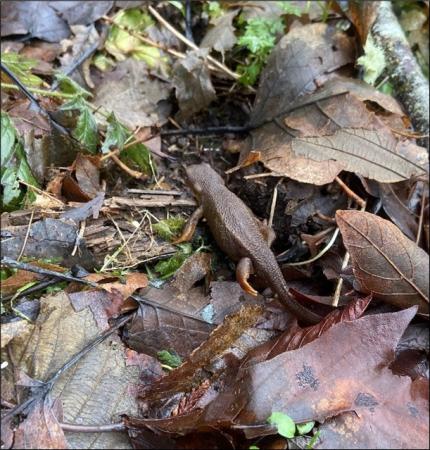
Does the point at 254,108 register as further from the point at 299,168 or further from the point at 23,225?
the point at 23,225

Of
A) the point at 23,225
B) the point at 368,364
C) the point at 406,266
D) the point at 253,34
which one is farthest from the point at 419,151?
the point at 23,225

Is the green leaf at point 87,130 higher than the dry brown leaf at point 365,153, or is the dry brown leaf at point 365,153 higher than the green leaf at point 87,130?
the green leaf at point 87,130

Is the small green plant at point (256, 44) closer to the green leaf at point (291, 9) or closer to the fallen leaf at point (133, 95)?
the green leaf at point (291, 9)

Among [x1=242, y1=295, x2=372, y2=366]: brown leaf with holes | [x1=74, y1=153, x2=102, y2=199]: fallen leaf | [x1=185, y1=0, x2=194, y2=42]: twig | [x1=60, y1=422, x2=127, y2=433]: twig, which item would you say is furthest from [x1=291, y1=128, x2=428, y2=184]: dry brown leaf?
[x1=60, y1=422, x2=127, y2=433]: twig

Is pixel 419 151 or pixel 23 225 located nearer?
pixel 23 225

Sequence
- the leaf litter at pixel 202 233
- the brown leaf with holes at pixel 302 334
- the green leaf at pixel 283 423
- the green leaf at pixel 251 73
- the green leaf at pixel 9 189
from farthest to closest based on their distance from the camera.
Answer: the green leaf at pixel 251 73
the green leaf at pixel 9 189
the brown leaf with holes at pixel 302 334
the leaf litter at pixel 202 233
the green leaf at pixel 283 423

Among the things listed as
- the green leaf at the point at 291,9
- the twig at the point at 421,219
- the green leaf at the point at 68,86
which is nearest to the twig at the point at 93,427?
the twig at the point at 421,219
